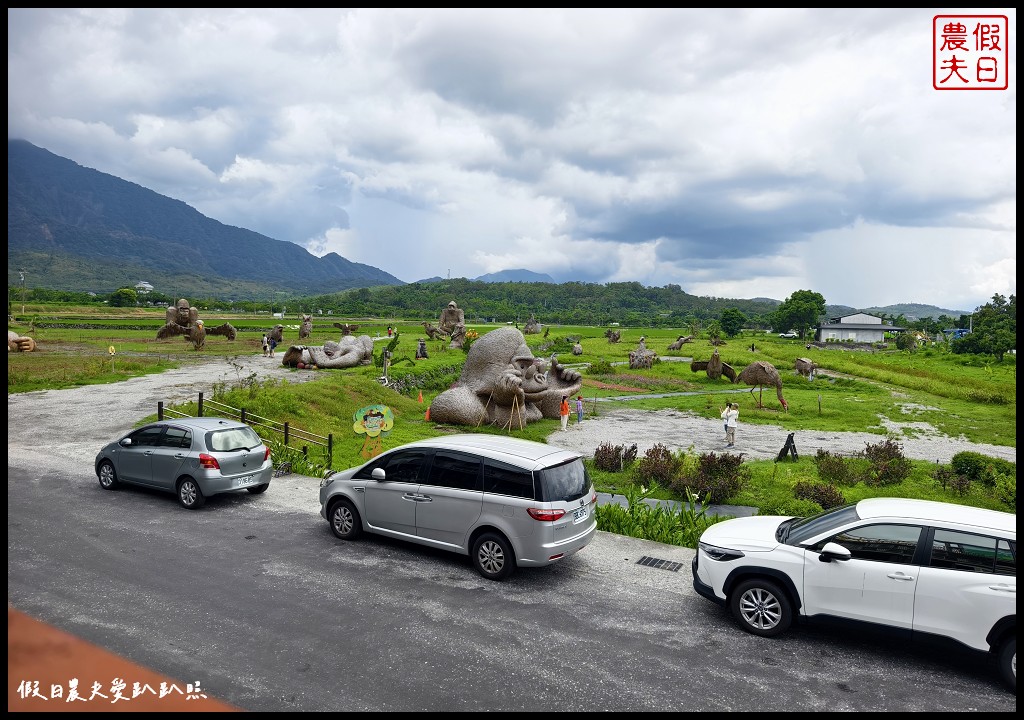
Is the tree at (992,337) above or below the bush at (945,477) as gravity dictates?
above

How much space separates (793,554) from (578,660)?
9.30ft

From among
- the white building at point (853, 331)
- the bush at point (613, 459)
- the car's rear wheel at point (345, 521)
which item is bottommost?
the bush at point (613, 459)

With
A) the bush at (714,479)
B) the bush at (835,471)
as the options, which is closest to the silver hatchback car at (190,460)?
the bush at (714,479)

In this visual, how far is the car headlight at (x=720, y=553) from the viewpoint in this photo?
25.2 ft

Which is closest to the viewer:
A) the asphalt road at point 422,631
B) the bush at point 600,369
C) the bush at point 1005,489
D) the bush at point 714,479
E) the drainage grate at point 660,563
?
the asphalt road at point 422,631

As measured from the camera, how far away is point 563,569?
31.0 ft

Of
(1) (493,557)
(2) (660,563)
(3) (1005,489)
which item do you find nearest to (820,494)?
(3) (1005,489)

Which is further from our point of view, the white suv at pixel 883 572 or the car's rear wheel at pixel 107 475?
the car's rear wheel at pixel 107 475

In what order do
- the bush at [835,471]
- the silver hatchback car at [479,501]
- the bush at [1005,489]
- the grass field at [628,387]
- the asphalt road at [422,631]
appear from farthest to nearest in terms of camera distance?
the grass field at [628,387]
the bush at [835,471]
the bush at [1005,489]
the silver hatchback car at [479,501]
the asphalt road at [422,631]

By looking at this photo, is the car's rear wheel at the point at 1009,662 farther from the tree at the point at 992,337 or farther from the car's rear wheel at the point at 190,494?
the tree at the point at 992,337

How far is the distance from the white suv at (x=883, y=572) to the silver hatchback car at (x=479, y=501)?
6.27 feet

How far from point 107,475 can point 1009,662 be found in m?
14.9

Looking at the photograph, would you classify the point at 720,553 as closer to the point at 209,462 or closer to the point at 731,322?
the point at 209,462

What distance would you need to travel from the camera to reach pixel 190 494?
1184 cm
